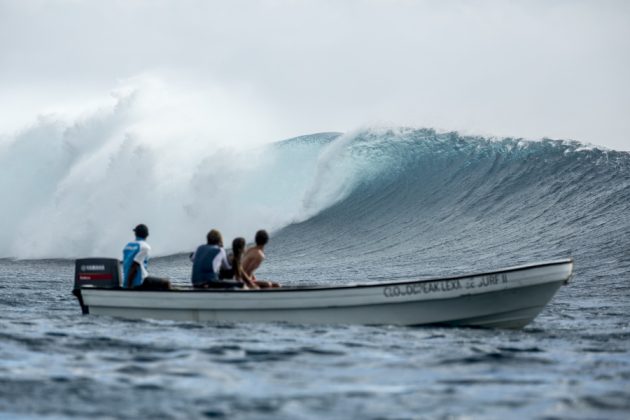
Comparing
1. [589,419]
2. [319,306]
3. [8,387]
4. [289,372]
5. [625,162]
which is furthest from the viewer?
[625,162]

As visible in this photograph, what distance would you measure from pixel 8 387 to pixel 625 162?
29.0 metres

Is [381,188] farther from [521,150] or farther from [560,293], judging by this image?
[560,293]

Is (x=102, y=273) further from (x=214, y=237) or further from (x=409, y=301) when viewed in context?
(x=409, y=301)

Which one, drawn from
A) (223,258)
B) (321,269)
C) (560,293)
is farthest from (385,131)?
(223,258)

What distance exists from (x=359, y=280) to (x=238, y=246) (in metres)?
8.94

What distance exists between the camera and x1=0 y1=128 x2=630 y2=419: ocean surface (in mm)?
7695

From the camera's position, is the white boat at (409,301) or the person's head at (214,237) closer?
the white boat at (409,301)

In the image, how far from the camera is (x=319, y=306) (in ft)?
40.9

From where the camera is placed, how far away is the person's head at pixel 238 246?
13.1 metres

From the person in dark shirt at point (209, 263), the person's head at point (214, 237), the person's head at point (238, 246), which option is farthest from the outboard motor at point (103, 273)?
the person's head at point (238, 246)

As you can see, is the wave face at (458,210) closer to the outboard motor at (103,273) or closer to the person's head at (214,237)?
the outboard motor at (103,273)

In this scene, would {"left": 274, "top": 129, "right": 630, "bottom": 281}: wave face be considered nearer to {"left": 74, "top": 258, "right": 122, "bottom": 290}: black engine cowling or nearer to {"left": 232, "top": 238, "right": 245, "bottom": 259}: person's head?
{"left": 74, "top": 258, "right": 122, "bottom": 290}: black engine cowling

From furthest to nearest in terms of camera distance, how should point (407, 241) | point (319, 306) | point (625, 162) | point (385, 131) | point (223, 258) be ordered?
point (385, 131)
point (625, 162)
point (407, 241)
point (223, 258)
point (319, 306)

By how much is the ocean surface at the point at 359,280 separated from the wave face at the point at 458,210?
10 cm
